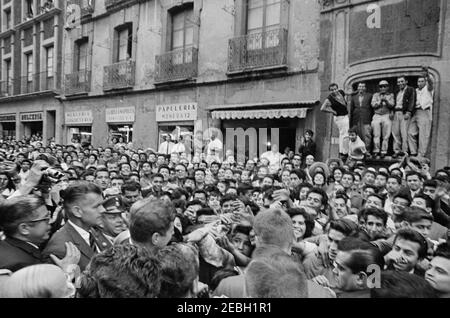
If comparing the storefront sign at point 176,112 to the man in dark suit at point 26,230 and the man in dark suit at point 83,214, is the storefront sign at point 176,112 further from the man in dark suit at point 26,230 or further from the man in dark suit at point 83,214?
the man in dark suit at point 26,230

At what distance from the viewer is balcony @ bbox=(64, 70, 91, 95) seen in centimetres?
1631

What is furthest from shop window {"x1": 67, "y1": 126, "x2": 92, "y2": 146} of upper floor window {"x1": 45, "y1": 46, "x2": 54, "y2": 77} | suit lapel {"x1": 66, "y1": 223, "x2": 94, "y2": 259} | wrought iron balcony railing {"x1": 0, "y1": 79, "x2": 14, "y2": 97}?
suit lapel {"x1": 66, "y1": 223, "x2": 94, "y2": 259}

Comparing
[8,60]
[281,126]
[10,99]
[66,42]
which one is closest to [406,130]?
[281,126]

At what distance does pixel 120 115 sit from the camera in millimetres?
14680

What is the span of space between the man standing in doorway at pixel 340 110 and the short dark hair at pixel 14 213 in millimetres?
6993

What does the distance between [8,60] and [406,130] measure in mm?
24051

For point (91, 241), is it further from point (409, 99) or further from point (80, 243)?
point (409, 99)

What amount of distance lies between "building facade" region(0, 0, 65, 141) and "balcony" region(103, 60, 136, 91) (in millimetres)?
4313

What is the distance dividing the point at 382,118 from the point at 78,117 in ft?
43.7

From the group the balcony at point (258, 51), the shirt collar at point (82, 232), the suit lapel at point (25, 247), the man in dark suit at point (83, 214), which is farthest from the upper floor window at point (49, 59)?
the suit lapel at point (25, 247)

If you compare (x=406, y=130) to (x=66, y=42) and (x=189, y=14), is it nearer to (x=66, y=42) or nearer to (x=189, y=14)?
(x=189, y=14)

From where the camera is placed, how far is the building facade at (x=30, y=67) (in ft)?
60.8

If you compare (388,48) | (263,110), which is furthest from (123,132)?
(388,48)

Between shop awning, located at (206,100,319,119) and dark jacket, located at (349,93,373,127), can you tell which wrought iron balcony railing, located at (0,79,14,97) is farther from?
dark jacket, located at (349,93,373,127)
